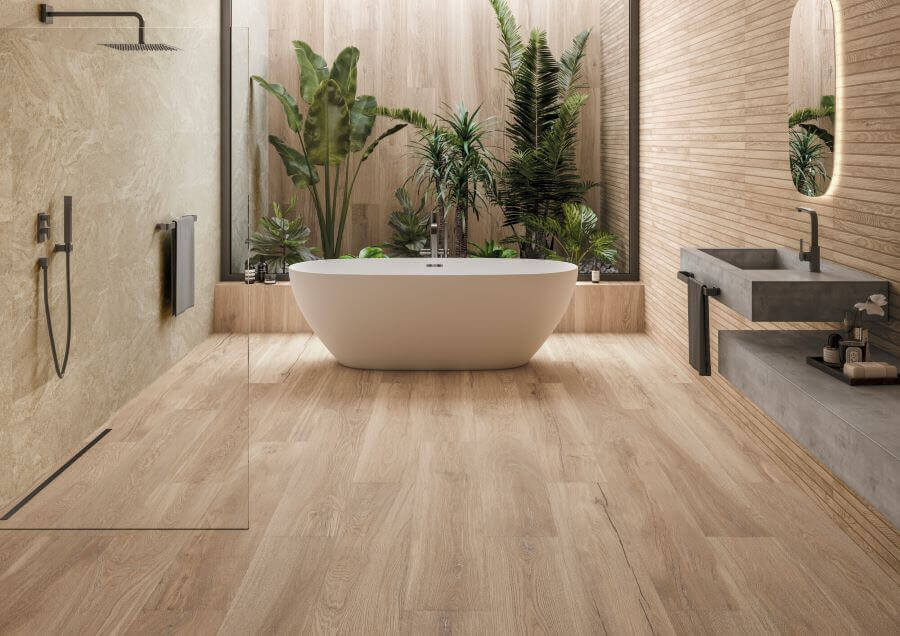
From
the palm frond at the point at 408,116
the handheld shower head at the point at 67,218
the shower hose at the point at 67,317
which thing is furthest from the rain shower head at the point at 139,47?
the palm frond at the point at 408,116

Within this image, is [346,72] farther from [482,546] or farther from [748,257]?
[482,546]

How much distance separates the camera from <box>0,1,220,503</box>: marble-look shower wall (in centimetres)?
311

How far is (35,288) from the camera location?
315 centimetres

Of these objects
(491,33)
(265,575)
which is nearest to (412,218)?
(491,33)

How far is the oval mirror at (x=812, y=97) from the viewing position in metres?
3.45

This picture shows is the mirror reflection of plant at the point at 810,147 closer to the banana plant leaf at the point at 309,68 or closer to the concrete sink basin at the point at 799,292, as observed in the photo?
the concrete sink basin at the point at 799,292

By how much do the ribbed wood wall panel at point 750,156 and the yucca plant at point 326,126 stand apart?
6.36ft

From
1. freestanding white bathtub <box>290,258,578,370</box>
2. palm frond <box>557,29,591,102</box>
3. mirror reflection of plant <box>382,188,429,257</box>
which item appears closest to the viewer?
freestanding white bathtub <box>290,258,578,370</box>

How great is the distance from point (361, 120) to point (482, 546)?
4395 millimetres

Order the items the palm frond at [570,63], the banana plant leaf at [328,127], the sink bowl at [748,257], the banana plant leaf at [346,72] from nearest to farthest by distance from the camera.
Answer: the sink bowl at [748,257] → the banana plant leaf at [328,127] → the banana plant leaf at [346,72] → the palm frond at [570,63]

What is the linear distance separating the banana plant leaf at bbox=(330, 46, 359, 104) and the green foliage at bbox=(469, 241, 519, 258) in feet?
4.55

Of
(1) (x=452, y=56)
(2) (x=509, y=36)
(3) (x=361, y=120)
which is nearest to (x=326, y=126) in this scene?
(3) (x=361, y=120)

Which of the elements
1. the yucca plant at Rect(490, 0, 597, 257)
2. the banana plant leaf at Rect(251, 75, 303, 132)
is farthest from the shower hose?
the yucca plant at Rect(490, 0, 597, 257)

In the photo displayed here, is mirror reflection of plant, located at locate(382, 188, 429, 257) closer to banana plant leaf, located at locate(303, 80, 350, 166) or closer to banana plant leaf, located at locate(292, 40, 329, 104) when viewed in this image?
banana plant leaf, located at locate(303, 80, 350, 166)
